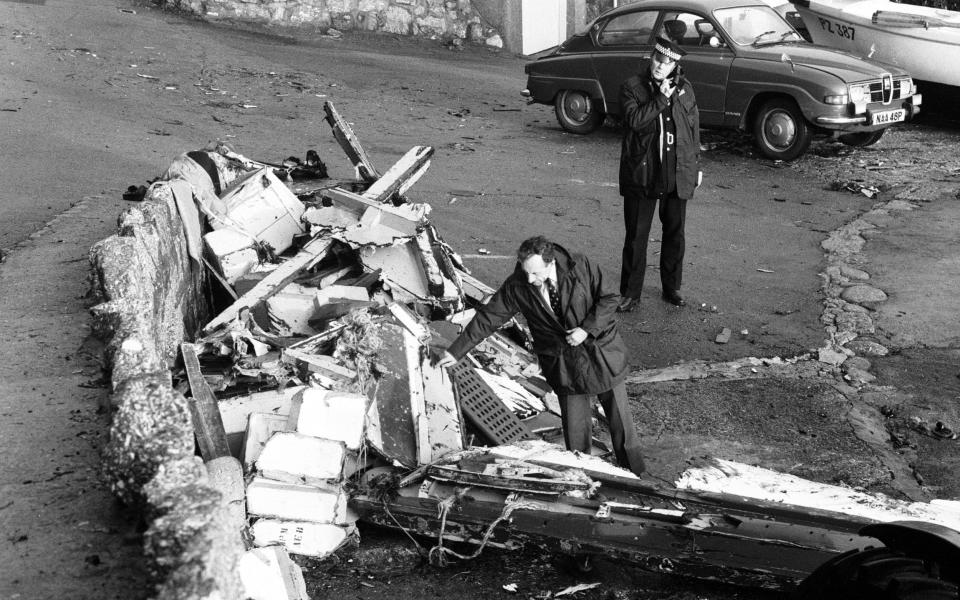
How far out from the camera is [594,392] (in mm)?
5121

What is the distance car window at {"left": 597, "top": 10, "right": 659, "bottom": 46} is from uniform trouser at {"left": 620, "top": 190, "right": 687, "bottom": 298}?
16.6 feet

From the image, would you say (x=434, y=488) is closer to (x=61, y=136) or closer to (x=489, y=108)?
(x=61, y=136)

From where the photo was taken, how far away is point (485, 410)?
5914mm

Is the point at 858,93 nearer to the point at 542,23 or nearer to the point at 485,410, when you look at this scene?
the point at 485,410

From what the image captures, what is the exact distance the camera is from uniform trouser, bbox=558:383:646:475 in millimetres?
5238

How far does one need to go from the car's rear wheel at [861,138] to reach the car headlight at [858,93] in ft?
3.41

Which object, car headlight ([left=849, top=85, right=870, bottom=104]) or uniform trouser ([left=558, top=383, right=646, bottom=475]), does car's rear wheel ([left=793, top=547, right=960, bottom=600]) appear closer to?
uniform trouser ([left=558, top=383, right=646, bottom=475])

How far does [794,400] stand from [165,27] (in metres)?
13.2

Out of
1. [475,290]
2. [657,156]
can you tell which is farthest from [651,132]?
[475,290]

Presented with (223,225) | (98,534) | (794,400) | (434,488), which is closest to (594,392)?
(434,488)

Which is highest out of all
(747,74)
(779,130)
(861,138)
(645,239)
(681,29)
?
(681,29)

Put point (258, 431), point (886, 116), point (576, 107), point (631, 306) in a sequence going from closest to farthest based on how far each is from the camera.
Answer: point (258, 431)
point (631, 306)
point (886, 116)
point (576, 107)

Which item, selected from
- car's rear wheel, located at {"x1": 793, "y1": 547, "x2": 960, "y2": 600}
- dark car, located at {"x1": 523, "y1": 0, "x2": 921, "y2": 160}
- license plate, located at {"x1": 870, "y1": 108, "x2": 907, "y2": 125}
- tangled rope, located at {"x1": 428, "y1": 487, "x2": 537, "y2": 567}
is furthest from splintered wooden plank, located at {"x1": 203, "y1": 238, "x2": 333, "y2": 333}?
license plate, located at {"x1": 870, "y1": 108, "x2": 907, "y2": 125}

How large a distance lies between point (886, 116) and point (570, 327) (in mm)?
7306
